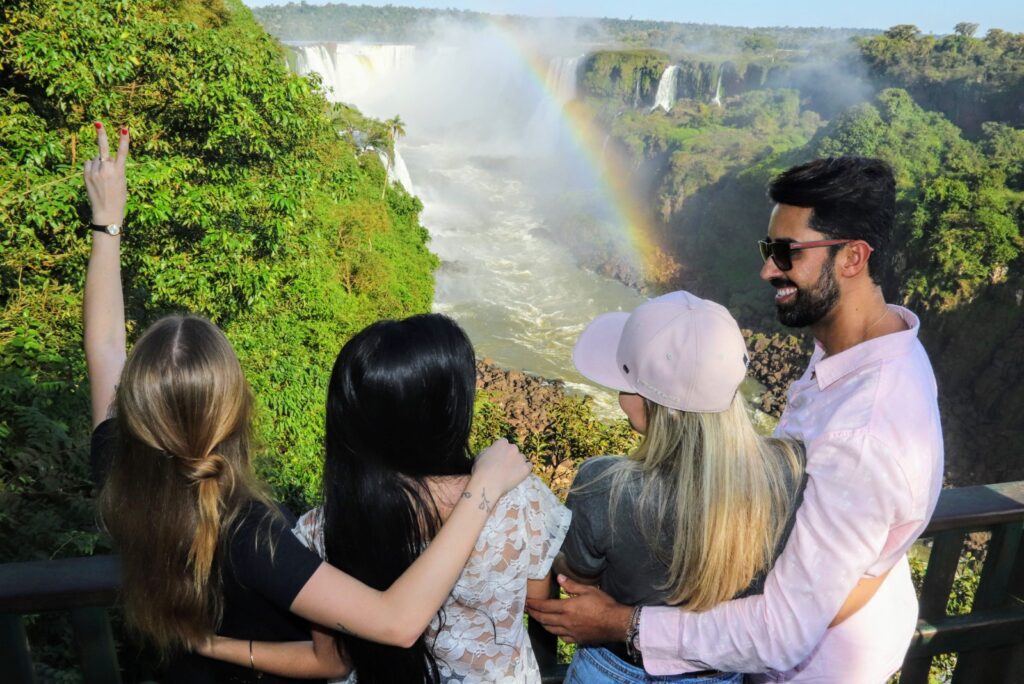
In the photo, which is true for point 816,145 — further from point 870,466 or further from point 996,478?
point 870,466

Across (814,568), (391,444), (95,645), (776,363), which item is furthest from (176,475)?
(776,363)

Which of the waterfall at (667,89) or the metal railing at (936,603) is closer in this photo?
the metal railing at (936,603)

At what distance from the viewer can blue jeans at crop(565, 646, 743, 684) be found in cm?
168

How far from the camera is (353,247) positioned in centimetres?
1859

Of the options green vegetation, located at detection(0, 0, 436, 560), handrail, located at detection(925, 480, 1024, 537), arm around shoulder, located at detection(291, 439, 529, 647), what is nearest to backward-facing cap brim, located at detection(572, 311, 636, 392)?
arm around shoulder, located at detection(291, 439, 529, 647)

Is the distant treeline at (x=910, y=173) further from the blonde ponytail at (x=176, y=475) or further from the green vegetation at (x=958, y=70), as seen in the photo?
the blonde ponytail at (x=176, y=475)

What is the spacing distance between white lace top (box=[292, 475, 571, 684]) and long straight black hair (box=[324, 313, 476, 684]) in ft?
0.25

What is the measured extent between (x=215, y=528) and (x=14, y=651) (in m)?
0.58

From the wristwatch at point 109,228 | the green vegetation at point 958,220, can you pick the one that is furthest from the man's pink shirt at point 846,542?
the green vegetation at point 958,220

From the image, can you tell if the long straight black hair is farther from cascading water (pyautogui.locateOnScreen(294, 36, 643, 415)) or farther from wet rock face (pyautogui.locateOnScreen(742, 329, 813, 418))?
wet rock face (pyautogui.locateOnScreen(742, 329, 813, 418))

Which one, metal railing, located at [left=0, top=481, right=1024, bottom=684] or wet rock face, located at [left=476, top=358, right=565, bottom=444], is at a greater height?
metal railing, located at [left=0, top=481, right=1024, bottom=684]

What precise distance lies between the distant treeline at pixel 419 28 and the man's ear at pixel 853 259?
85515 millimetres

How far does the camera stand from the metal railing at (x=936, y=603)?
4.87ft

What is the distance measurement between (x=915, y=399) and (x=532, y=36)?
104011 millimetres
